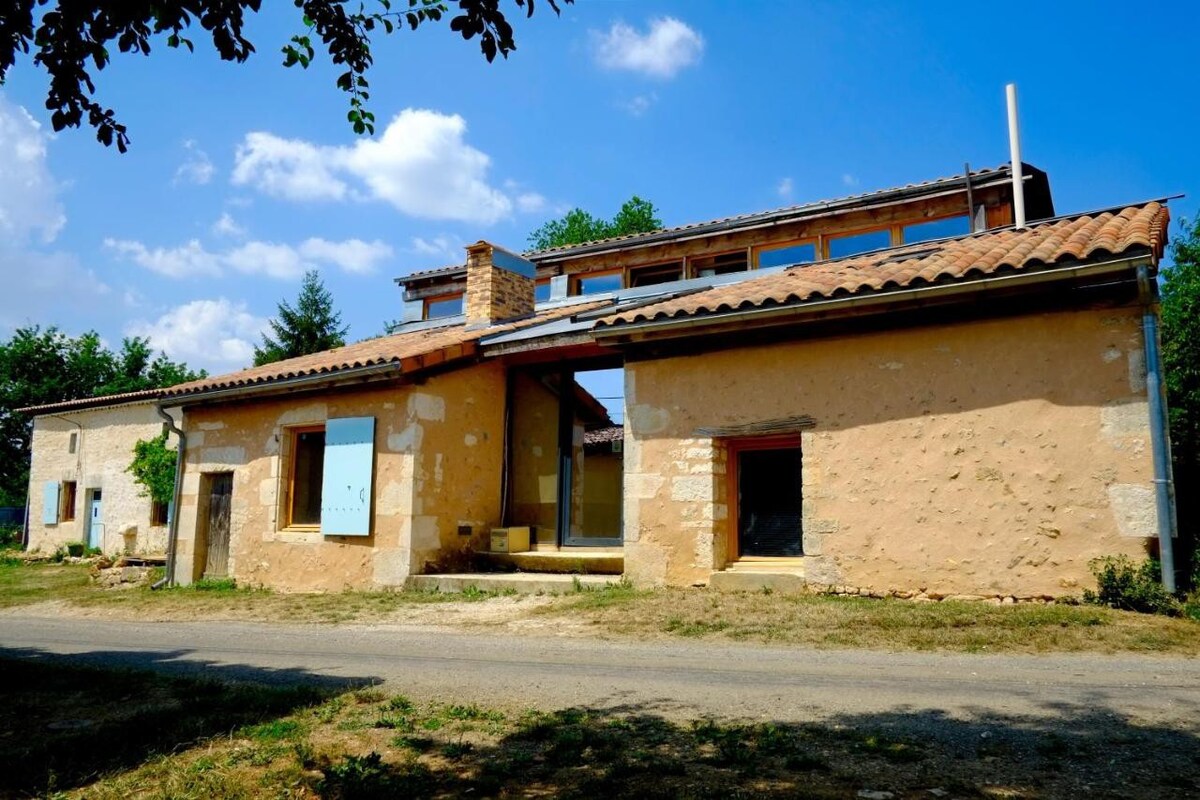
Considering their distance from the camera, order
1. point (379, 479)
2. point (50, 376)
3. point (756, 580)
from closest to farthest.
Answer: point (756, 580) → point (379, 479) → point (50, 376)

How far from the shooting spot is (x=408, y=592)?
1001 cm

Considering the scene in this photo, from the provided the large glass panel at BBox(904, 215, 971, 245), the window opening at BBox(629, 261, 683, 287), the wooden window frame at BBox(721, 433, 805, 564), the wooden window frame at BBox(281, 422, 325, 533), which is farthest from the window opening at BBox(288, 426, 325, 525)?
the large glass panel at BBox(904, 215, 971, 245)

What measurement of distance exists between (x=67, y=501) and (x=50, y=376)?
38.4ft

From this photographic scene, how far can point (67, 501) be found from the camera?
2119 cm

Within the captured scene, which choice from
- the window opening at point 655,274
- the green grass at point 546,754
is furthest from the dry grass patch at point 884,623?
the window opening at point 655,274

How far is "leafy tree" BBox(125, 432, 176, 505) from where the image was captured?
1789 centimetres

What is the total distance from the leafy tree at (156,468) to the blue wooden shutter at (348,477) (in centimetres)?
868

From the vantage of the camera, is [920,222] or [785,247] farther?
[785,247]

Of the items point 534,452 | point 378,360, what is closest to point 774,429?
point 534,452

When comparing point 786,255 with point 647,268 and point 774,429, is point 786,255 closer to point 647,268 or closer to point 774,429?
A: point 647,268

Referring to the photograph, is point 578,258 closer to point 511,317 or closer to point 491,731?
point 511,317

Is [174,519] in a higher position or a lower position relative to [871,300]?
lower

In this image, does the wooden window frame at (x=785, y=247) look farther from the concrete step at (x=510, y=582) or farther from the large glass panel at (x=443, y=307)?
the concrete step at (x=510, y=582)

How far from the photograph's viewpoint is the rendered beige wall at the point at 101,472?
62.7 ft
